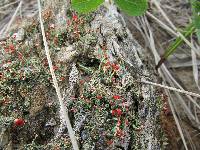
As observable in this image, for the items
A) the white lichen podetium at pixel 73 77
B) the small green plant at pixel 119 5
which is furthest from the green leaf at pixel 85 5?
the white lichen podetium at pixel 73 77

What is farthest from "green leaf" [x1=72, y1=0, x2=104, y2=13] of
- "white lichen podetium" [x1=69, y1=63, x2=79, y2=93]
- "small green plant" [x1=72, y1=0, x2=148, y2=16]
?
"white lichen podetium" [x1=69, y1=63, x2=79, y2=93]

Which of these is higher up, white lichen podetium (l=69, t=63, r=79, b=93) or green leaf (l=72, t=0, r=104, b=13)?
green leaf (l=72, t=0, r=104, b=13)

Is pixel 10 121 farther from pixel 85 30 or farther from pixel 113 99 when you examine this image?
pixel 85 30

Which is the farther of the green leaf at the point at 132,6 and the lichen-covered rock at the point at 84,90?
the lichen-covered rock at the point at 84,90

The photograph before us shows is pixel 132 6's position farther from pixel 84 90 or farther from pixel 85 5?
pixel 84 90

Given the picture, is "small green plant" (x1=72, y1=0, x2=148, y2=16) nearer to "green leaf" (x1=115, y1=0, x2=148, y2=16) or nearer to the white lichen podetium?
"green leaf" (x1=115, y1=0, x2=148, y2=16)

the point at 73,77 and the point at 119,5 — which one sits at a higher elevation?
the point at 119,5

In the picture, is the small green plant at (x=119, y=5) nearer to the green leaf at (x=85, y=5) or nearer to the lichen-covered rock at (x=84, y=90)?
the green leaf at (x=85, y=5)

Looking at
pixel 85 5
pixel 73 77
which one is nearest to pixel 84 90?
pixel 73 77
